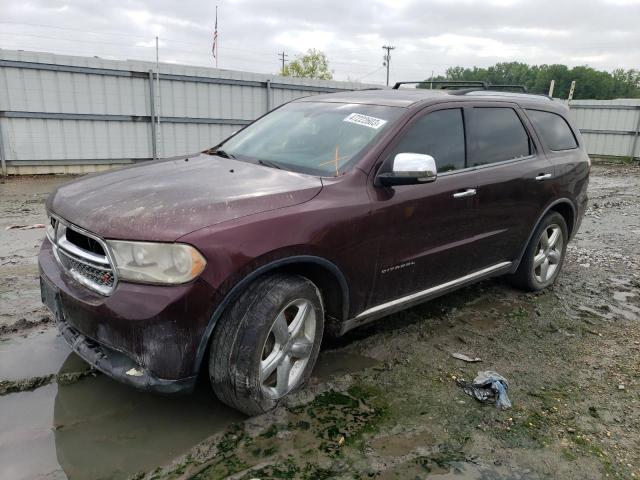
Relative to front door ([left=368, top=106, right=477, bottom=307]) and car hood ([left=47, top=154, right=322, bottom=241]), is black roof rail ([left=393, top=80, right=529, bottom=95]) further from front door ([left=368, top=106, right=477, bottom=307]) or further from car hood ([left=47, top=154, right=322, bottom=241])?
car hood ([left=47, top=154, right=322, bottom=241])

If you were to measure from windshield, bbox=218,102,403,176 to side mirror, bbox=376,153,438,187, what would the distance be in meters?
0.24

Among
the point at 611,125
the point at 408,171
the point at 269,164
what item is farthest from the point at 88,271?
the point at 611,125

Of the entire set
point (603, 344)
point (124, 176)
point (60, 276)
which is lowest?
point (603, 344)

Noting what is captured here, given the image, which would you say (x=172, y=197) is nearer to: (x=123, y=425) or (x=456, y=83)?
(x=123, y=425)

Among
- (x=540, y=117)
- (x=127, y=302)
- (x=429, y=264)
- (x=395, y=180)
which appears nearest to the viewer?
(x=127, y=302)

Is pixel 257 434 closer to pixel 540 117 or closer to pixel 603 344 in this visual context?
pixel 603 344

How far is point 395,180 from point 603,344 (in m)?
2.21

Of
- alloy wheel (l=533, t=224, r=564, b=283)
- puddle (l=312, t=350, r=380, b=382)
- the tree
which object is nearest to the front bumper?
puddle (l=312, t=350, r=380, b=382)

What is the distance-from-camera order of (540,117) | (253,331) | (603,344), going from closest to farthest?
(253,331) < (603,344) < (540,117)

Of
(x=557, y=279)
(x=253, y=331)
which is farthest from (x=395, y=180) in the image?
(x=557, y=279)

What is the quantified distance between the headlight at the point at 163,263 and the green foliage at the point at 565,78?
93.0 metres

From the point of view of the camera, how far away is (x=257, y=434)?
2.66 m

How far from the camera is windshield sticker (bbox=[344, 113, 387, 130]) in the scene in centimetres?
339

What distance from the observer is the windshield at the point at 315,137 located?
10.7 feet
